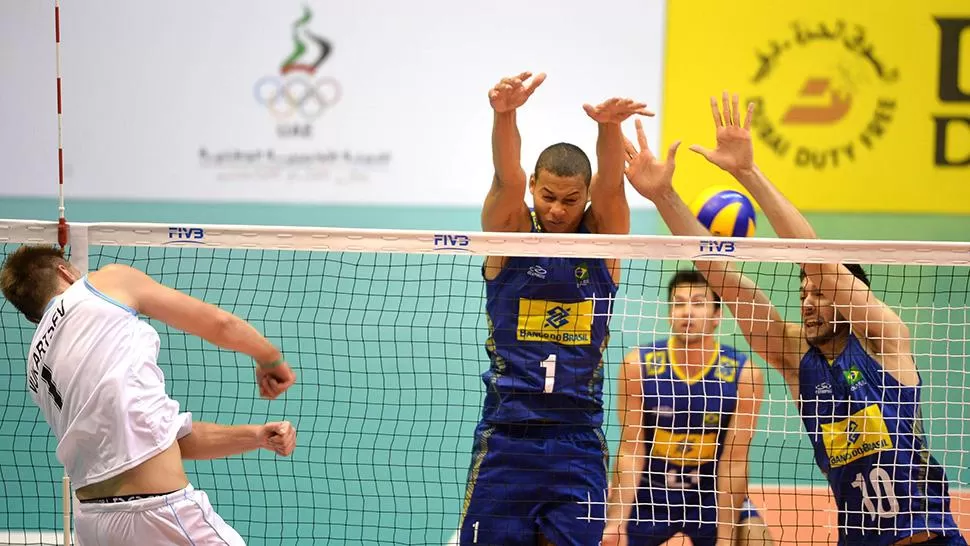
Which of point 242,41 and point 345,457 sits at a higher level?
point 242,41

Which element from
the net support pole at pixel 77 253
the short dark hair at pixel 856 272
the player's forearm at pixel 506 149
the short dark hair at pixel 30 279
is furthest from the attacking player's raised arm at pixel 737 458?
the short dark hair at pixel 30 279

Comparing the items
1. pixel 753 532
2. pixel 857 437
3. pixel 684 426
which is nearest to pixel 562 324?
pixel 857 437

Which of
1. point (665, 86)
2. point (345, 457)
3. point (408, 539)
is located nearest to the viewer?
point (408, 539)

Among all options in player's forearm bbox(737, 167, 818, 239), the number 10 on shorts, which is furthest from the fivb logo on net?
player's forearm bbox(737, 167, 818, 239)

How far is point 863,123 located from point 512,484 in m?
6.08

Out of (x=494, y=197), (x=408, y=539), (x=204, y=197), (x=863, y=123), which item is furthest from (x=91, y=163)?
(x=863, y=123)

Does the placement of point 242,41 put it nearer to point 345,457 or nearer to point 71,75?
point 71,75

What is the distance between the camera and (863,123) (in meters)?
9.16

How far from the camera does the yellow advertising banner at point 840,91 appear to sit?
9.05m

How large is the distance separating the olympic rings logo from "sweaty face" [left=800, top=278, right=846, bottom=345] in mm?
5722

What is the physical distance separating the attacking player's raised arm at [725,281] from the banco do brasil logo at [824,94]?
458cm

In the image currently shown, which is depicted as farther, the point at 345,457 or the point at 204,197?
the point at 204,197

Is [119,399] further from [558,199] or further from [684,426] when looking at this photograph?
[684,426]

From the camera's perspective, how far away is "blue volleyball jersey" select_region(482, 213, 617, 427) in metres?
4.56
